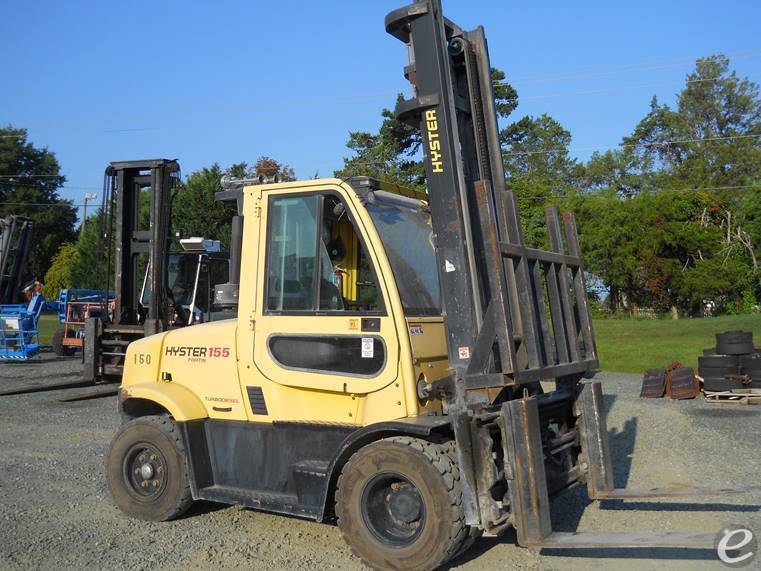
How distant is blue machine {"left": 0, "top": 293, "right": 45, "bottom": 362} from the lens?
2139 cm

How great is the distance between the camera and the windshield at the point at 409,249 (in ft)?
18.2

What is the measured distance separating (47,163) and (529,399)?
253 feet

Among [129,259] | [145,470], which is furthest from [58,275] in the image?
[145,470]

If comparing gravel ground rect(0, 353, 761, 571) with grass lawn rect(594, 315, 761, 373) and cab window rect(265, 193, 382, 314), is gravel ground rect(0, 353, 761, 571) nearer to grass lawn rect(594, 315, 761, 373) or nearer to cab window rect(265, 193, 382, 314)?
cab window rect(265, 193, 382, 314)

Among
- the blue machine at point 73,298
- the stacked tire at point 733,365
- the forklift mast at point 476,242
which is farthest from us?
the blue machine at point 73,298

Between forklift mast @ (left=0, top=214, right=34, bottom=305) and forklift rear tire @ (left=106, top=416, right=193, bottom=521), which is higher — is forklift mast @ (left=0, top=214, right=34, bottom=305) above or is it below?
above

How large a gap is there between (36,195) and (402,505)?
2919 inches

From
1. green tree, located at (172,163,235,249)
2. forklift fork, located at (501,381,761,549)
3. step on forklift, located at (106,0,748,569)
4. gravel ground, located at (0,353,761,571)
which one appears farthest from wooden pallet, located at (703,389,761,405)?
green tree, located at (172,163,235,249)

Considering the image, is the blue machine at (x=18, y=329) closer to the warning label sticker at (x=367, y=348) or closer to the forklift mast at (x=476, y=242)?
the warning label sticker at (x=367, y=348)

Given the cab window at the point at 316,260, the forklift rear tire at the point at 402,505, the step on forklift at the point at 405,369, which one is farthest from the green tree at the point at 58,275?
the forklift rear tire at the point at 402,505

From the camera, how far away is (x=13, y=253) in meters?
23.3

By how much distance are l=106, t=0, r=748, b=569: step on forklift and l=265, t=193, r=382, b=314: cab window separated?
0.01 metres

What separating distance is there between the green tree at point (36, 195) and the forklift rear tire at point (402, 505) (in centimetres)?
6957

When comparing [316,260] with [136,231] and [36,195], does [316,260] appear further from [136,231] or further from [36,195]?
[36,195]
